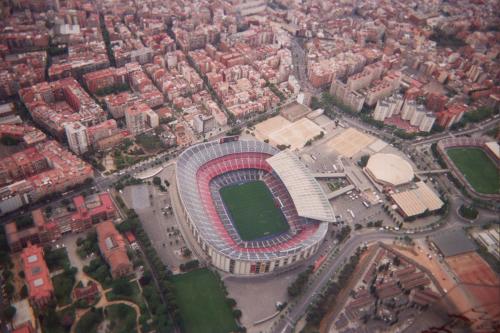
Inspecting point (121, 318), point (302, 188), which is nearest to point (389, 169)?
point (302, 188)

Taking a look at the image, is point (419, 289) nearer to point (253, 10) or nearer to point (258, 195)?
point (258, 195)

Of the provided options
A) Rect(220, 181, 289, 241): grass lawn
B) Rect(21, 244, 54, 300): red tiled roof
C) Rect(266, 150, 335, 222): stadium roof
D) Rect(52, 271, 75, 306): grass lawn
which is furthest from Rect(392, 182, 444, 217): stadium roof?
Rect(21, 244, 54, 300): red tiled roof

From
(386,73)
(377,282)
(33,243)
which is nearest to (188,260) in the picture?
(33,243)

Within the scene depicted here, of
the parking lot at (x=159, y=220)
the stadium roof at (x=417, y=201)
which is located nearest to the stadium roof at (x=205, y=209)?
the parking lot at (x=159, y=220)

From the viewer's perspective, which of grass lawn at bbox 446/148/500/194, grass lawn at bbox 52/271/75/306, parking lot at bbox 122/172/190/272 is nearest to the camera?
grass lawn at bbox 52/271/75/306

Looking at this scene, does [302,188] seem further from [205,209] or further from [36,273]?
[36,273]

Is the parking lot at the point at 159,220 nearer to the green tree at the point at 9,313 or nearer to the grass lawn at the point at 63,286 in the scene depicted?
the grass lawn at the point at 63,286

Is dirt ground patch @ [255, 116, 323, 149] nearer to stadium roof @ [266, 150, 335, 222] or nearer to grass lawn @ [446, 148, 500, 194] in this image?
stadium roof @ [266, 150, 335, 222]
